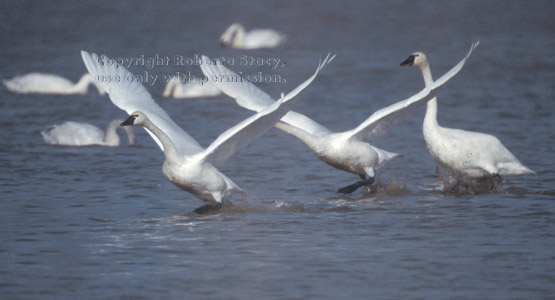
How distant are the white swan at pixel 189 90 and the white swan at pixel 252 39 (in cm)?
894

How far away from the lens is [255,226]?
10102 millimetres

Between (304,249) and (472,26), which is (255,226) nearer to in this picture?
(304,249)

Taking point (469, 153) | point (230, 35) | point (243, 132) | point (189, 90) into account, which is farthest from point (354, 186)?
point (230, 35)

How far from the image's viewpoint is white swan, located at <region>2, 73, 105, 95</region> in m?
20.2

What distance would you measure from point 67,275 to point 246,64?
698 inches

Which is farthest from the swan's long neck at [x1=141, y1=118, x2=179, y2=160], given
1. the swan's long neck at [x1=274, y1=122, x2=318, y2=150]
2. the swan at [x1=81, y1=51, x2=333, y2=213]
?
the swan's long neck at [x1=274, y1=122, x2=318, y2=150]

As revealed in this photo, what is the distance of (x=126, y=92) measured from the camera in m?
11.9

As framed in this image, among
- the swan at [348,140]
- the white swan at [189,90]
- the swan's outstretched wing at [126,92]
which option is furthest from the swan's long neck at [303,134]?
the white swan at [189,90]

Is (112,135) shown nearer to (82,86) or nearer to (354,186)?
(354,186)

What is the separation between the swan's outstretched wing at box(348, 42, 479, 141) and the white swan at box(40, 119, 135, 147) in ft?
14.3

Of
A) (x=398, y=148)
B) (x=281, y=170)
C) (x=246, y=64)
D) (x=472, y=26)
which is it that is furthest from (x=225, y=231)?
(x=472, y=26)

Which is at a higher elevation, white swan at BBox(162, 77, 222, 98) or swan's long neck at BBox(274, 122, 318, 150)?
white swan at BBox(162, 77, 222, 98)

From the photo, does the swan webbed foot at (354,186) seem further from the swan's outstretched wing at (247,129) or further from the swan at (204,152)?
the swan's outstretched wing at (247,129)

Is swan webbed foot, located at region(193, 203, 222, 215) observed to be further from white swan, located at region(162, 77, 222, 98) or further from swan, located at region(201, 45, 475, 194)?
white swan, located at region(162, 77, 222, 98)
